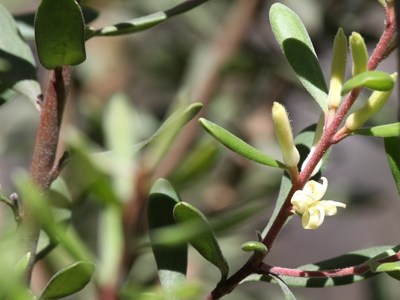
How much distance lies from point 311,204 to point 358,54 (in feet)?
0.26

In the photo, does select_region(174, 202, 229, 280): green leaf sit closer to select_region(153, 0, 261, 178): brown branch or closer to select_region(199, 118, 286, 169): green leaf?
select_region(199, 118, 286, 169): green leaf

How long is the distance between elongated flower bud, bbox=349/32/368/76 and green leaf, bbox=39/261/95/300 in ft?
0.55

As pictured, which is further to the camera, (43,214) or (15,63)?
(15,63)

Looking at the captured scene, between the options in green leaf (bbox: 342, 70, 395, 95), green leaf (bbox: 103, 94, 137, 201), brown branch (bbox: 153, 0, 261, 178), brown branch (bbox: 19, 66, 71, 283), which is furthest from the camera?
brown branch (bbox: 153, 0, 261, 178)

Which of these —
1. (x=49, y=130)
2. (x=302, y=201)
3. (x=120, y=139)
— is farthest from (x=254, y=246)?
(x=120, y=139)

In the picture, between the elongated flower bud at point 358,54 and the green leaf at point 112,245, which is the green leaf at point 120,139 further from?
the elongated flower bud at point 358,54

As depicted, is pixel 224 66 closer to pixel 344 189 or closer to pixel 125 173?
pixel 344 189

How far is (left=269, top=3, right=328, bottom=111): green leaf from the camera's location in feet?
1.51

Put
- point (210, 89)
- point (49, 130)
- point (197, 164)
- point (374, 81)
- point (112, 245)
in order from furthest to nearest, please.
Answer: point (210, 89), point (197, 164), point (112, 245), point (49, 130), point (374, 81)

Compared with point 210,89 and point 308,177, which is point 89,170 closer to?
point 308,177

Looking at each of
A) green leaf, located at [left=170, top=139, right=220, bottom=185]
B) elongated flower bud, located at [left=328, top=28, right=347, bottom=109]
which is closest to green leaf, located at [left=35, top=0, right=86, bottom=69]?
elongated flower bud, located at [left=328, top=28, right=347, bottom=109]

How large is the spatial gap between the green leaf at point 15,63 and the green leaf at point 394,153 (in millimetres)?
229

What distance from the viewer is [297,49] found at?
0.46m

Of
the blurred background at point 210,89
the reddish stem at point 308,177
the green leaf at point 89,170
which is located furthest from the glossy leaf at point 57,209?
the blurred background at point 210,89
